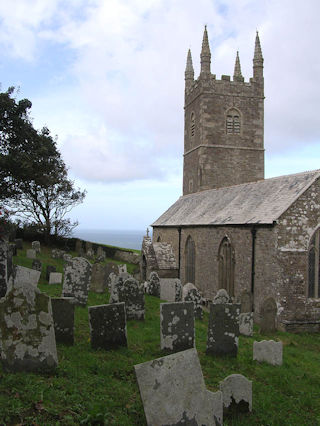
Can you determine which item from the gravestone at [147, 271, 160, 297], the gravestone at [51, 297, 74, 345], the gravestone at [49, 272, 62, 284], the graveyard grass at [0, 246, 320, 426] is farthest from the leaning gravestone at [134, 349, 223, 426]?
the gravestone at [147, 271, 160, 297]

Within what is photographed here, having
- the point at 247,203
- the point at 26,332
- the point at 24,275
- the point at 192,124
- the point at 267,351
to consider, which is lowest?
the point at 267,351

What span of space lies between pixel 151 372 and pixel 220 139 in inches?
1086

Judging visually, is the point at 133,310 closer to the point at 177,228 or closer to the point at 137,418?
the point at 137,418

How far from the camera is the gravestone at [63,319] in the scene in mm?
7949

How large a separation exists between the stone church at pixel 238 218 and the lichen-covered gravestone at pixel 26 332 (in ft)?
26.3

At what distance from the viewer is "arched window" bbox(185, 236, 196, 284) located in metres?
23.2

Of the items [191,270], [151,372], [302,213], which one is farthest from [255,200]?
[151,372]

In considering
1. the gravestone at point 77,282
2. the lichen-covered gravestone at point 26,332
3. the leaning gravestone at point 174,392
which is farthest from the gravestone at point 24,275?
the leaning gravestone at point 174,392

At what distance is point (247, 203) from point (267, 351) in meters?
11.3

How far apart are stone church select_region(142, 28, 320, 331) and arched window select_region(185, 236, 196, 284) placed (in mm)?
57

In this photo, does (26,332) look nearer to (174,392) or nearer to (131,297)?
(174,392)

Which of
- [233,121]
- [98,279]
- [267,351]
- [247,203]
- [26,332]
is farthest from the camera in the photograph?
[233,121]

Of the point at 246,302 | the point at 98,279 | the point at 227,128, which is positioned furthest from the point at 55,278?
the point at 227,128

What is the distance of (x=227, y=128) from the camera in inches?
1228
